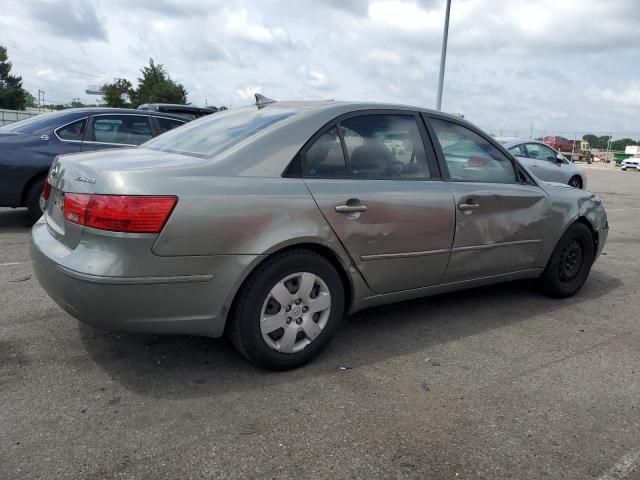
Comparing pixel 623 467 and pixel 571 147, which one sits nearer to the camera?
pixel 623 467

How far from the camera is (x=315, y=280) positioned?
10.2ft

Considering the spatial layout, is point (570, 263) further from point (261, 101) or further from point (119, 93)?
point (119, 93)

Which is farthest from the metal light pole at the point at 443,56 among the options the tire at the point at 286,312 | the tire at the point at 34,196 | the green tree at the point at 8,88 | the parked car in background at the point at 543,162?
the green tree at the point at 8,88

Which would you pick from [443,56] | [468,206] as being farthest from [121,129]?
[443,56]

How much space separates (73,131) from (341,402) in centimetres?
560

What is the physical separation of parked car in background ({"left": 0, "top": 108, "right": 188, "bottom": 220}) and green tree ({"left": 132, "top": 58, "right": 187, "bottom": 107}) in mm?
42547

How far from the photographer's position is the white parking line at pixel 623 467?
2316mm

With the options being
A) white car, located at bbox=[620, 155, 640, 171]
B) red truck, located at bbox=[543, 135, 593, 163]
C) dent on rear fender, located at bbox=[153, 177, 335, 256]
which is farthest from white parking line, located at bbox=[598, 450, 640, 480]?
red truck, located at bbox=[543, 135, 593, 163]

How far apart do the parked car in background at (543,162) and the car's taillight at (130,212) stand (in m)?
10.8

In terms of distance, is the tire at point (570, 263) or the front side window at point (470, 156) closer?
the front side window at point (470, 156)

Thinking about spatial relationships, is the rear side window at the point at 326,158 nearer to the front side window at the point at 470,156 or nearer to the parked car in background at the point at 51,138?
the front side window at the point at 470,156

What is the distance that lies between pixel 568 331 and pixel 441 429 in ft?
6.18

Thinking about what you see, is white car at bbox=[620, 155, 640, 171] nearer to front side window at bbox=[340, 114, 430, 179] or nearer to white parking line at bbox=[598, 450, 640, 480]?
front side window at bbox=[340, 114, 430, 179]

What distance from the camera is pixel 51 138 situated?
6.64 metres
